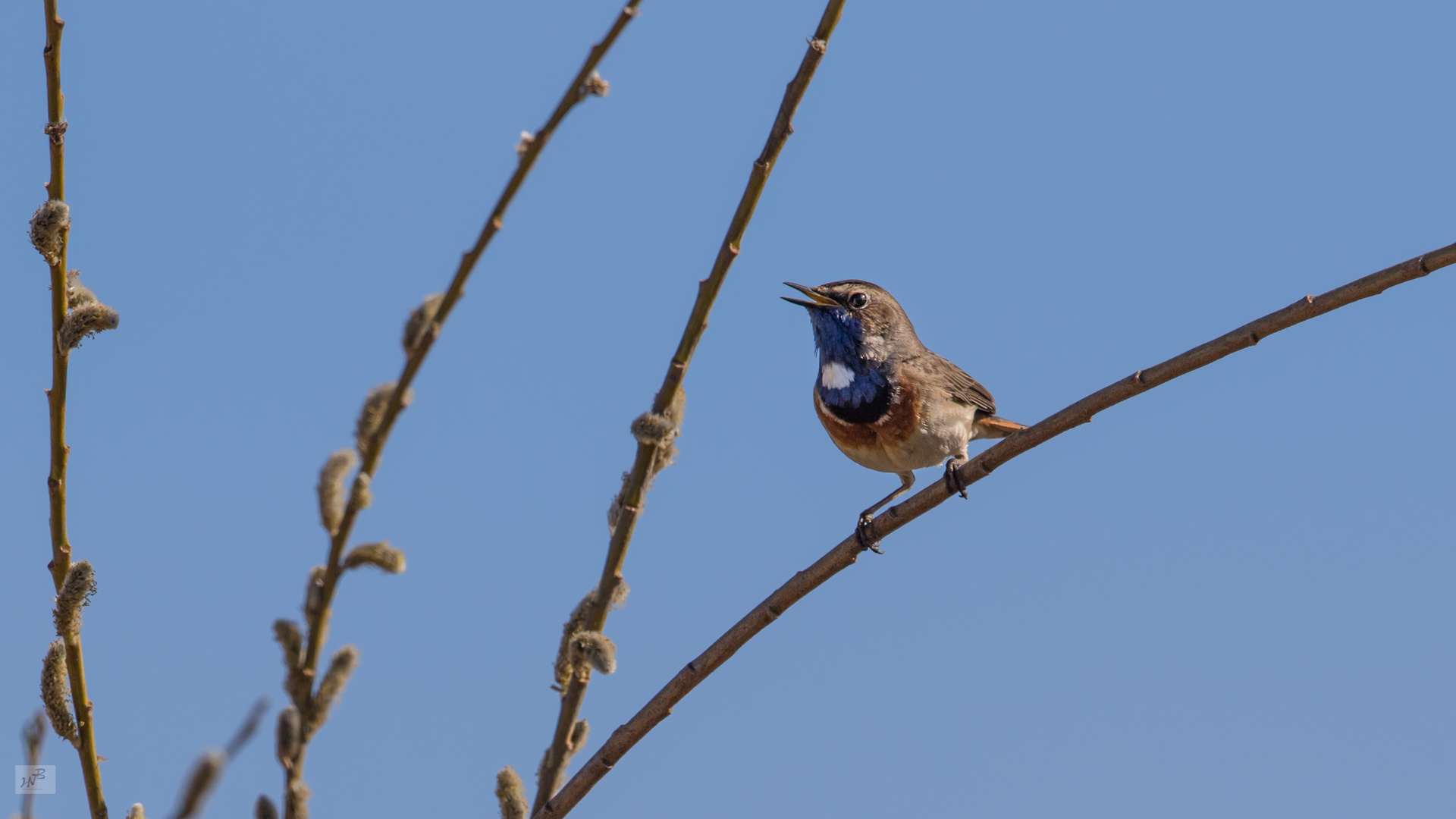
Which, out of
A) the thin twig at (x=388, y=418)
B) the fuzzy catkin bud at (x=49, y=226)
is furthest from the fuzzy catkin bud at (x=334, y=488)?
the fuzzy catkin bud at (x=49, y=226)

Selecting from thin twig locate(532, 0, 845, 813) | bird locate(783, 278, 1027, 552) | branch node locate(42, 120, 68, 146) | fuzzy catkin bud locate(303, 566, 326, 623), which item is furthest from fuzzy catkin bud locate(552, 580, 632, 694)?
bird locate(783, 278, 1027, 552)

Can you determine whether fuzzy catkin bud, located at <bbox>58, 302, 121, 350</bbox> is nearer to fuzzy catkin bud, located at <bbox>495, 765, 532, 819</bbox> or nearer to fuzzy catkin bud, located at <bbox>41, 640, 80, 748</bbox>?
fuzzy catkin bud, located at <bbox>41, 640, 80, 748</bbox>

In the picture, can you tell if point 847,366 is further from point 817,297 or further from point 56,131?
point 56,131

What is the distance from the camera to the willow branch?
2410mm

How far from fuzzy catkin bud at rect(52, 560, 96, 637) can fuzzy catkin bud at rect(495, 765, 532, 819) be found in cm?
87

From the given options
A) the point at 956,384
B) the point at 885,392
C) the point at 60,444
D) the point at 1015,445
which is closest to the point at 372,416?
the point at 60,444

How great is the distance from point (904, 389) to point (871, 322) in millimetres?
678

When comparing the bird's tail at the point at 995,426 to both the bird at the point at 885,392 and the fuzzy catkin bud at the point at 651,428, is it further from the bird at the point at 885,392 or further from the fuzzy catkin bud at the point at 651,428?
the fuzzy catkin bud at the point at 651,428

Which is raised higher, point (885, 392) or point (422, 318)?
point (885, 392)

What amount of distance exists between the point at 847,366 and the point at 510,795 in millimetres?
5386

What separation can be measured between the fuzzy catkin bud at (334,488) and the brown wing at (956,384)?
5.82m

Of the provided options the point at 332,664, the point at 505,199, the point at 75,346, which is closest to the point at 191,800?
the point at 332,664

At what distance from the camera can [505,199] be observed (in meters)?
1.60

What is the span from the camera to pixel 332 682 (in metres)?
1.55
